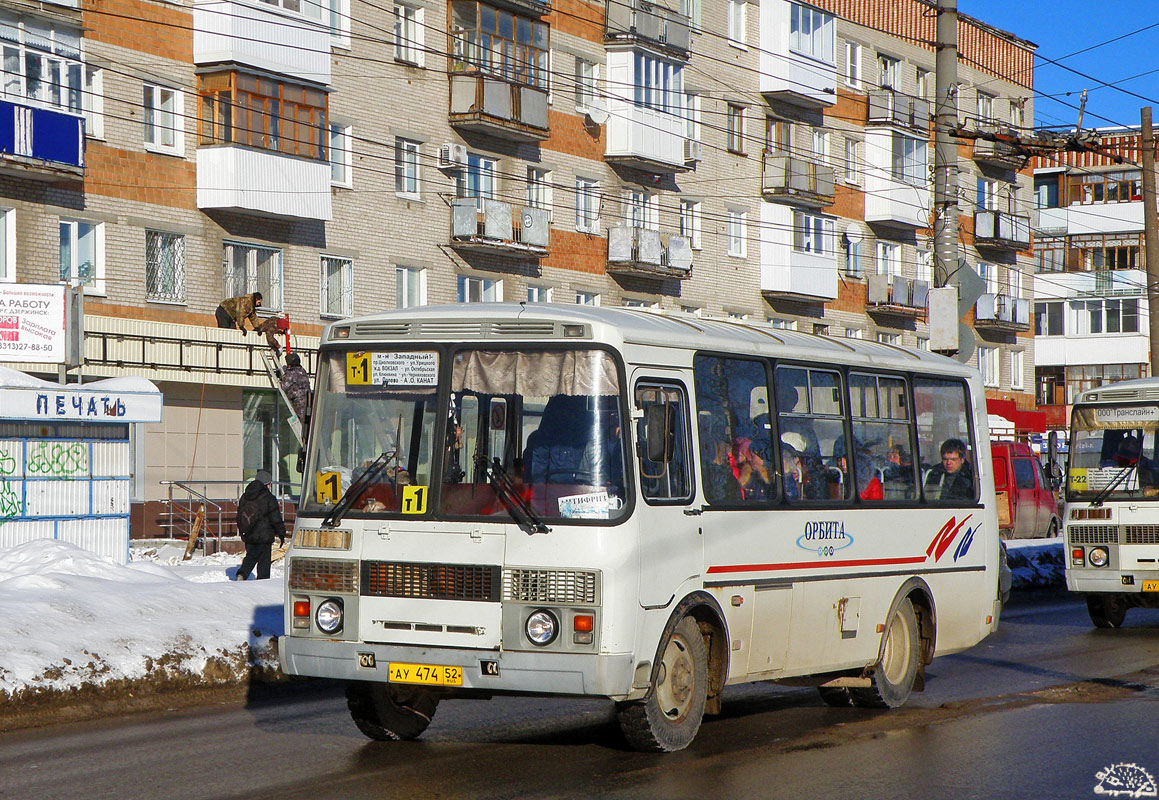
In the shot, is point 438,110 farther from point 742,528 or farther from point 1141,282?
point 1141,282

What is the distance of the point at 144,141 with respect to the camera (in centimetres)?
3284

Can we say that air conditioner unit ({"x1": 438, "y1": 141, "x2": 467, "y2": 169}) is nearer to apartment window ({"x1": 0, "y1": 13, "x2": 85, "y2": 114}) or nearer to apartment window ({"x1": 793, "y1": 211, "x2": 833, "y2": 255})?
apartment window ({"x1": 0, "y1": 13, "x2": 85, "y2": 114})

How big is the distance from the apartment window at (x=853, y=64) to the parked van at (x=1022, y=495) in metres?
20.5

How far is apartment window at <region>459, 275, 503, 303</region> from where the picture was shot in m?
40.3

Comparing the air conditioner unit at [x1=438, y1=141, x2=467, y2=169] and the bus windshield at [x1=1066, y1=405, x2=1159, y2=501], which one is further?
the air conditioner unit at [x1=438, y1=141, x2=467, y2=169]

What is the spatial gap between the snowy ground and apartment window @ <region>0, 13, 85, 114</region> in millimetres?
16289

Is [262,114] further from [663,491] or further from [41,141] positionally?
[663,491]

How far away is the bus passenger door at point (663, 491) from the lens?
9180mm

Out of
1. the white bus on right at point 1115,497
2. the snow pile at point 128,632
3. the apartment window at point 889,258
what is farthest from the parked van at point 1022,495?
the snow pile at point 128,632

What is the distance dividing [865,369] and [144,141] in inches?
939

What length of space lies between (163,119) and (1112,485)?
70.6 feet

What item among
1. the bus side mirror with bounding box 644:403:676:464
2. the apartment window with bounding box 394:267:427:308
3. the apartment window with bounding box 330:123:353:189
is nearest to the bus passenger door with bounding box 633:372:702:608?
the bus side mirror with bounding box 644:403:676:464

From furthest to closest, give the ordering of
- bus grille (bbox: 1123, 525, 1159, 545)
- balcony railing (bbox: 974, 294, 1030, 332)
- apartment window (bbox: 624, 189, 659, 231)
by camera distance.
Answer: balcony railing (bbox: 974, 294, 1030, 332) < apartment window (bbox: 624, 189, 659, 231) < bus grille (bbox: 1123, 525, 1159, 545)

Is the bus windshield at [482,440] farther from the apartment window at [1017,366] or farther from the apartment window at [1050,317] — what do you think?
the apartment window at [1050,317]
